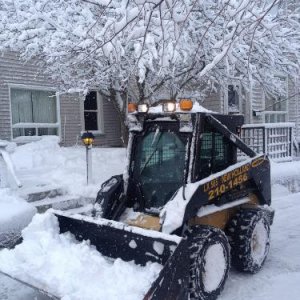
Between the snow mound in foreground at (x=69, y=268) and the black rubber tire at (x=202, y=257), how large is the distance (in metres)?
0.34

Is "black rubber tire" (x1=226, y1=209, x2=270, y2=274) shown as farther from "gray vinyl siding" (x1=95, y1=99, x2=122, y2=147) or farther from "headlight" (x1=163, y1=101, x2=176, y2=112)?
"gray vinyl siding" (x1=95, y1=99, x2=122, y2=147)

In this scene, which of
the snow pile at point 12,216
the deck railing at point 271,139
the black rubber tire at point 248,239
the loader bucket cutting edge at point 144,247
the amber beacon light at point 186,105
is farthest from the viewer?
the deck railing at point 271,139

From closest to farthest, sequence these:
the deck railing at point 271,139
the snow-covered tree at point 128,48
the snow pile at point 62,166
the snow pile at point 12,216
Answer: the snow pile at point 12,216 → the snow-covered tree at point 128,48 → the snow pile at point 62,166 → the deck railing at point 271,139

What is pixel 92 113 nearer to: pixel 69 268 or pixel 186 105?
pixel 186 105

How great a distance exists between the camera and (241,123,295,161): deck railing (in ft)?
34.9

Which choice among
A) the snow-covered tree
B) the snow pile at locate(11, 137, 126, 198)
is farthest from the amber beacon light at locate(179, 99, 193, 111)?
the snow pile at locate(11, 137, 126, 198)

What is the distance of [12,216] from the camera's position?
551 centimetres

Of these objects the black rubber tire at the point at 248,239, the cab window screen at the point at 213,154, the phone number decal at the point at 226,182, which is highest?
Answer: the cab window screen at the point at 213,154

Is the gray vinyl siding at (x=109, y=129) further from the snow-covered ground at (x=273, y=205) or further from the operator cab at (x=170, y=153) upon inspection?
the operator cab at (x=170, y=153)

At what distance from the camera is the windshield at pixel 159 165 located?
15.5 ft

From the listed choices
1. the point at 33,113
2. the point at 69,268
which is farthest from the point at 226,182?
the point at 33,113

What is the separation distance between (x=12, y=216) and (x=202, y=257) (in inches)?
105

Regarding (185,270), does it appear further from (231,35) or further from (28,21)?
(28,21)

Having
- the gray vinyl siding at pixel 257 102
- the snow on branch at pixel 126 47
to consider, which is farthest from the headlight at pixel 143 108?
the gray vinyl siding at pixel 257 102
